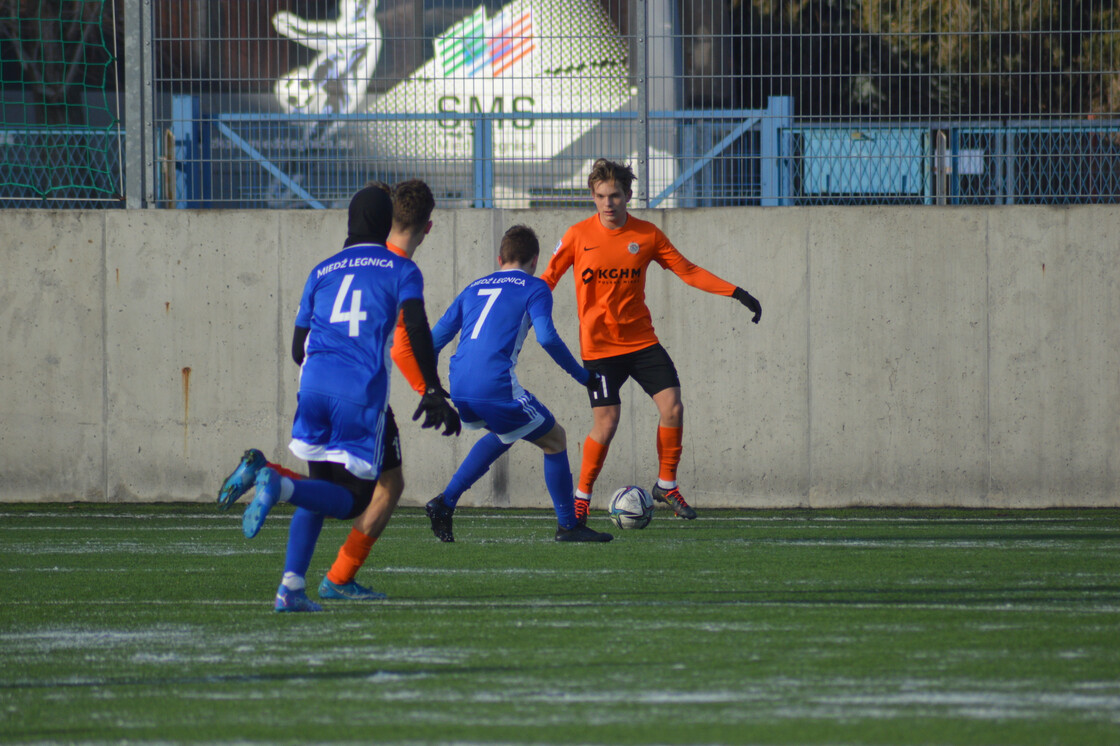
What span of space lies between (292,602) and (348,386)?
2.73 ft

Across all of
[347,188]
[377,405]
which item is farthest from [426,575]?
[347,188]

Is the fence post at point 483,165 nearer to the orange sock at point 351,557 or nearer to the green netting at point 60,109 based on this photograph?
the green netting at point 60,109

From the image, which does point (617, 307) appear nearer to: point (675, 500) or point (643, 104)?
point (675, 500)

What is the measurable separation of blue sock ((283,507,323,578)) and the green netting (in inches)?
235

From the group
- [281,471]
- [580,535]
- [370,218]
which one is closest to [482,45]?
[580,535]

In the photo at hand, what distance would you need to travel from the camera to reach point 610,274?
8.41 meters

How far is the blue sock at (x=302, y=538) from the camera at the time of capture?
509cm

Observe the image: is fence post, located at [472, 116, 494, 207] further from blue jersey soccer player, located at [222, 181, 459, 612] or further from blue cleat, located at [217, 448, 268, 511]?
blue cleat, located at [217, 448, 268, 511]

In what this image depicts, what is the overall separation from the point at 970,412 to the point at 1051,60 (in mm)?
2548

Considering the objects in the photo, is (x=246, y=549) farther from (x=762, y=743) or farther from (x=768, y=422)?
(x=762, y=743)

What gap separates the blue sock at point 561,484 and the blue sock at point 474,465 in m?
0.26

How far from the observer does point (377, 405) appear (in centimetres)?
511

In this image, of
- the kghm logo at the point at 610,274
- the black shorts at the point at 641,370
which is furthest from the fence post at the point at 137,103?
the black shorts at the point at 641,370

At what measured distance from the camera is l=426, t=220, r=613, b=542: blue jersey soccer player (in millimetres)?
7195
